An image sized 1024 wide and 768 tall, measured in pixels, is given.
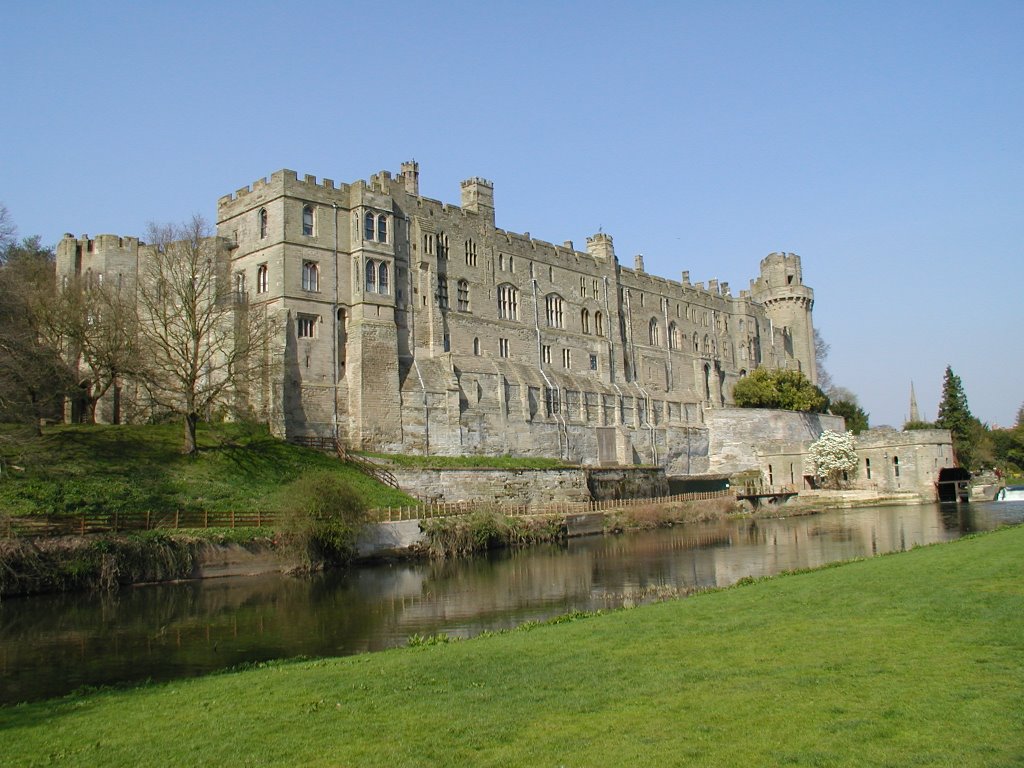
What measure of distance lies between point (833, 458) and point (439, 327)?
2973 cm

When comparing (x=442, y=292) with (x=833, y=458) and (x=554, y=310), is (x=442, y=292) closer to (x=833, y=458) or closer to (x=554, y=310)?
(x=554, y=310)

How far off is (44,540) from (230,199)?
91.3 ft

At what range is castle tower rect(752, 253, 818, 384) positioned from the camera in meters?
93.7

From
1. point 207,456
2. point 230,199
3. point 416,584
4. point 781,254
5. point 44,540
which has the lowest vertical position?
point 416,584

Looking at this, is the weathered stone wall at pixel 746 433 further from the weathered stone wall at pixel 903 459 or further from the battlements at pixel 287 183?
the battlements at pixel 287 183

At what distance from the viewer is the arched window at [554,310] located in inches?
2469

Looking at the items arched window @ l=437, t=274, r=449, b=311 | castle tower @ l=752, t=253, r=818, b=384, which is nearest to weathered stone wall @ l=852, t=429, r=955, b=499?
arched window @ l=437, t=274, r=449, b=311

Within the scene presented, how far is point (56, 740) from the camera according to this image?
Answer: 8.92m

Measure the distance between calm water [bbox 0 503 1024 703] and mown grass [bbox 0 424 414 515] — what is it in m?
5.04

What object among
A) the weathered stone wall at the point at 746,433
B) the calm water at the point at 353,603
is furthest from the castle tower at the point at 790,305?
the calm water at the point at 353,603

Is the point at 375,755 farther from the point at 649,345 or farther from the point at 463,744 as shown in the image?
the point at 649,345

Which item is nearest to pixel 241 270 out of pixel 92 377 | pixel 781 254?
pixel 92 377

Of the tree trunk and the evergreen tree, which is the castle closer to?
the tree trunk

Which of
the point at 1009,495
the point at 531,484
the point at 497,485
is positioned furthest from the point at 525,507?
the point at 1009,495
